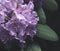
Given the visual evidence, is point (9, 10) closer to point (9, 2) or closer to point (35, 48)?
point (9, 2)

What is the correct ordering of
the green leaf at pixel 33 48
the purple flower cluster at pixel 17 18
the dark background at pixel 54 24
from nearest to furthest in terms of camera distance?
the purple flower cluster at pixel 17 18
the green leaf at pixel 33 48
the dark background at pixel 54 24

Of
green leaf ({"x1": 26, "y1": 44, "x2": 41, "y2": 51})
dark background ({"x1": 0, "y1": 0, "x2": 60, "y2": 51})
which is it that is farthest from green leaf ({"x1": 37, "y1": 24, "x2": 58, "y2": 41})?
dark background ({"x1": 0, "y1": 0, "x2": 60, "y2": 51})

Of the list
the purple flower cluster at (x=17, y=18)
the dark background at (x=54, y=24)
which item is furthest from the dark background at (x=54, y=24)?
the purple flower cluster at (x=17, y=18)

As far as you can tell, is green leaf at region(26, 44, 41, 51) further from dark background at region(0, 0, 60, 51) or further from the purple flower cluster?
dark background at region(0, 0, 60, 51)

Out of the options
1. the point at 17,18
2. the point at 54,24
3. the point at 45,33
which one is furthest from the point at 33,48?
the point at 54,24

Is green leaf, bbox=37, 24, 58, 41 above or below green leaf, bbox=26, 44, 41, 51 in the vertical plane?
above

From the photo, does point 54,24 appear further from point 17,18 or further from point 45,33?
point 17,18

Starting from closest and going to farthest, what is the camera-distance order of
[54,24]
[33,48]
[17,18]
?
[17,18], [33,48], [54,24]

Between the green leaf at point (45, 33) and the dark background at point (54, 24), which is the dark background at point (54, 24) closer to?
the dark background at point (54, 24)

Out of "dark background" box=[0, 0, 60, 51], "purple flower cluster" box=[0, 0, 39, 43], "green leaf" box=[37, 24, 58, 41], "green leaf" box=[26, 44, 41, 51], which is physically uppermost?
"purple flower cluster" box=[0, 0, 39, 43]
